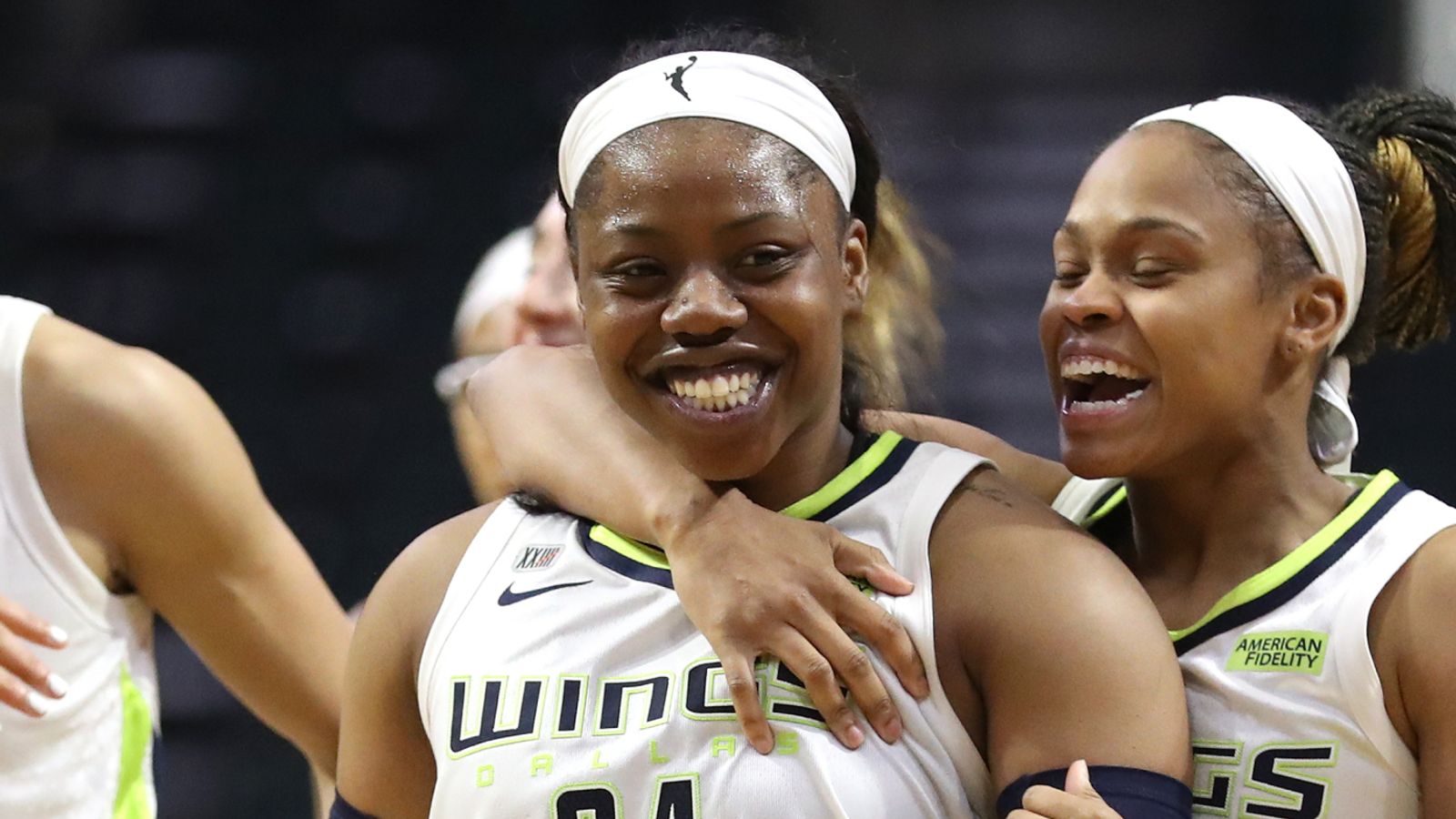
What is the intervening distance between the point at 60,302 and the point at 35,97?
51 centimetres

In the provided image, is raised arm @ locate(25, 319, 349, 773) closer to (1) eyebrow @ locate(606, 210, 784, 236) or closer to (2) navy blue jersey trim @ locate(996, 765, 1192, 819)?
(1) eyebrow @ locate(606, 210, 784, 236)

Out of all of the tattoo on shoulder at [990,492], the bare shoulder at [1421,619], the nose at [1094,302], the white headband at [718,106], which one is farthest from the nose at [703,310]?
the bare shoulder at [1421,619]


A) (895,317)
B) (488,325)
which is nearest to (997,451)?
(895,317)

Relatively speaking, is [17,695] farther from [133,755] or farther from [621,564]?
[621,564]

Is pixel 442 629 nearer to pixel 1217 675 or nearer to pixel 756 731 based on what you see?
pixel 756 731

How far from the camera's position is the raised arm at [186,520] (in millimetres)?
1995

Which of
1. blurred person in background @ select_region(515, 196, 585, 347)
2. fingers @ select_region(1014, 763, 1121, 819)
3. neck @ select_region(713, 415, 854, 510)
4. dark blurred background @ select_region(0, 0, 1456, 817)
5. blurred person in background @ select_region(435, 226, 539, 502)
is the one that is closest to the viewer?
fingers @ select_region(1014, 763, 1121, 819)

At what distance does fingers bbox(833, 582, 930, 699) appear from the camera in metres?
1.44

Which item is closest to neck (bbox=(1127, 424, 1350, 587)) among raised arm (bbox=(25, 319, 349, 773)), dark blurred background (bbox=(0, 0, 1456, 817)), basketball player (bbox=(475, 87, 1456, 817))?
basketball player (bbox=(475, 87, 1456, 817))

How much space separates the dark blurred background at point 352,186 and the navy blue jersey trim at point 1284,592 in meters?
2.58

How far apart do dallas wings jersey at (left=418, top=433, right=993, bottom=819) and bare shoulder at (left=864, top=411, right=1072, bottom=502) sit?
0.24 m

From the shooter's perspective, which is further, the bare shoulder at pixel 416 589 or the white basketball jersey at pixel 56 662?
the white basketball jersey at pixel 56 662

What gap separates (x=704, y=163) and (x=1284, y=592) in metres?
0.65

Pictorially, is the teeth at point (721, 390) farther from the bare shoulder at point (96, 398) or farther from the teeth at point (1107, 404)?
the bare shoulder at point (96, 398)
